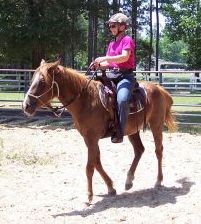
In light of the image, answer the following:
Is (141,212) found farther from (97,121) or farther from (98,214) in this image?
(97,121)

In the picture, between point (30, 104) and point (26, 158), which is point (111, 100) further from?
point (26, 158)

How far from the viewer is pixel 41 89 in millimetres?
5363

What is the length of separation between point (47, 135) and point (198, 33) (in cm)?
1397

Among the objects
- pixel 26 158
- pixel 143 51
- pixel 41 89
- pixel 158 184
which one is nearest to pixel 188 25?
pixel 26 158

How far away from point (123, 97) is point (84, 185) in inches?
61.5

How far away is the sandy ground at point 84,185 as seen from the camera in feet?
17.0

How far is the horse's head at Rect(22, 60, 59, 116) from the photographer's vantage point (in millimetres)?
5312

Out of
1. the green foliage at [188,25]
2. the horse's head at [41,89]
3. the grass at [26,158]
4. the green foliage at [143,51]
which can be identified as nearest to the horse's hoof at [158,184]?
the horse's head at [41,89]

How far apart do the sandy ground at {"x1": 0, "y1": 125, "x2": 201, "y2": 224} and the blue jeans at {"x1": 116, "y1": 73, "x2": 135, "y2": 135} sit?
100cm

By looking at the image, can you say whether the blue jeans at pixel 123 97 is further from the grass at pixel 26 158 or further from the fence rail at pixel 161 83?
the fence rail at pixel 161 83

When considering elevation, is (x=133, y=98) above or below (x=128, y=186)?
above

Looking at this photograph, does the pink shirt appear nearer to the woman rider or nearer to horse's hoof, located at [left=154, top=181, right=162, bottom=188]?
the woman rider

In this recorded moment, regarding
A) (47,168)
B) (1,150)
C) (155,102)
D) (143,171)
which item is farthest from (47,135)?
(155,102)

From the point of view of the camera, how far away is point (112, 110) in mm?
5812
